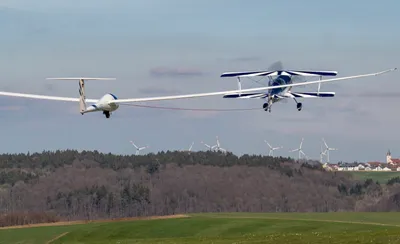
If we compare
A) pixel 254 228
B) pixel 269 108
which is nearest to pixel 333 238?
pixel 269 108

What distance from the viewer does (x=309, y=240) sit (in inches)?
3214

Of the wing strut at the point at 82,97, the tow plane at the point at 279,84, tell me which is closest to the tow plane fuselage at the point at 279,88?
the tow plane at the point at 279,84

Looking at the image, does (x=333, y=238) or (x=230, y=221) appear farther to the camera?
(x=230, y=221)

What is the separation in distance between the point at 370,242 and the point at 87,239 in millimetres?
72850

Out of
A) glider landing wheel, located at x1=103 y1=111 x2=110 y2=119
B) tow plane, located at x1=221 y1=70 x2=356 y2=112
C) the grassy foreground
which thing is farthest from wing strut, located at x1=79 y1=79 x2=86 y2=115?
the grassy foreground

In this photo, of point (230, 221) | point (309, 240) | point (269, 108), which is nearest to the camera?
point (309, 240)

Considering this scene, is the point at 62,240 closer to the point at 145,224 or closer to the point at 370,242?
the point at 145,224

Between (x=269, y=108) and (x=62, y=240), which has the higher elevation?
(x=269, y=108)

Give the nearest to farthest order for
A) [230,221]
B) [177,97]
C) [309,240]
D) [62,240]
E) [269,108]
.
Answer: [177,97], [309,240], [269,108], [62,240], [230,221]

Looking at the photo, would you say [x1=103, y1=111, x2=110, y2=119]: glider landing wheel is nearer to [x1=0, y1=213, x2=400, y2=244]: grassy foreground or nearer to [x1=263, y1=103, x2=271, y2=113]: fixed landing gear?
[x1=263, y1=103, x2=271, y2=113]: fixed landing gear

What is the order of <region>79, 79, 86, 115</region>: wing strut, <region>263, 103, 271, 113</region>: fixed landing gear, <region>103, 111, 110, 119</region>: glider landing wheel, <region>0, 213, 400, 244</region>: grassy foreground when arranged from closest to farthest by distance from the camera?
<region>103, 111, 110, 119</region>: glider landing wheel, <region>79, 79, 86, 115</region>: wing strut, <region>263, 103, 271, 113</region>: fixed landing gear, <region>0, 213, 400, 244</region>: grassy foreground

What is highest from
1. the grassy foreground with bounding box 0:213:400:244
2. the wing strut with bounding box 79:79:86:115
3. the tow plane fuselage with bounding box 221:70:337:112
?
the tow plane fuselage with bounding box 221:70:337:112

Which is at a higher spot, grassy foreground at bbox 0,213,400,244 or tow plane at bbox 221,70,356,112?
tow plane at bbox 221,70,356,112

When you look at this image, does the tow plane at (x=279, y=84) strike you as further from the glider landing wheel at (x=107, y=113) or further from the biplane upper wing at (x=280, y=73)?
the glider landing wheel at (x=107, y=113)
